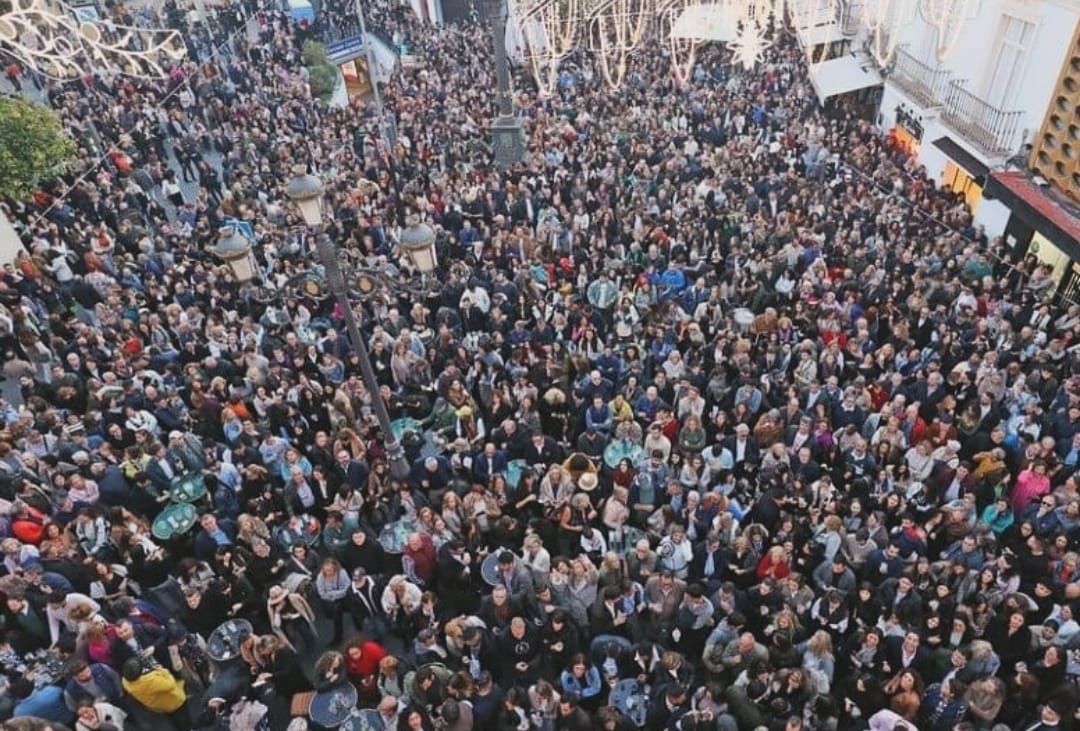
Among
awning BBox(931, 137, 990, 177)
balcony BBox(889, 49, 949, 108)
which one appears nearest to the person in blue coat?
awning BBox(931, 137, 990, 177)

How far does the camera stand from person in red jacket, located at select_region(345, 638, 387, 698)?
6.22 m

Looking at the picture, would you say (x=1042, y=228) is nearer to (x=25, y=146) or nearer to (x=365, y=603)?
(x=365, y=603)

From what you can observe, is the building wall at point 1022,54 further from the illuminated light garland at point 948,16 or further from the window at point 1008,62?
the illuminated light garland at point 948,16

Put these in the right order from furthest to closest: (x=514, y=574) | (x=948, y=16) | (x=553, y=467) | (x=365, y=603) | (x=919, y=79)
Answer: (x=919, y=79) < (x=948, y=16) < (x=553, y=467) < (x=365, y=603) < (x=514, y=574)

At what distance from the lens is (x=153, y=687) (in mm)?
6000

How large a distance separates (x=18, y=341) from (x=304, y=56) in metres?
19.4

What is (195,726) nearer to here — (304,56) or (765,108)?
(765,108)

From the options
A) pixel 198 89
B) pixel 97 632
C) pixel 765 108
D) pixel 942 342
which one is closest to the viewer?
pixel 97 632

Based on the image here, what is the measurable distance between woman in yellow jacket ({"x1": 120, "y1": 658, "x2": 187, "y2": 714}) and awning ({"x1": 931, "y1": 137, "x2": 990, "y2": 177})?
15458 millimetres

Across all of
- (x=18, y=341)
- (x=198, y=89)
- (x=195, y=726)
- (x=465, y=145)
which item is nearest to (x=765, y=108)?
(x=465, y=145)

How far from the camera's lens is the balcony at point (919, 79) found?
16531 millimetres

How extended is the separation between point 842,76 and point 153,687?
20.9m

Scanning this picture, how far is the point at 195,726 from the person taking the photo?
6.48 metres

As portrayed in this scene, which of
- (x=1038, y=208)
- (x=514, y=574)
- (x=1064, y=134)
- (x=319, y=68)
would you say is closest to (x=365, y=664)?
(x=514, y=574)
